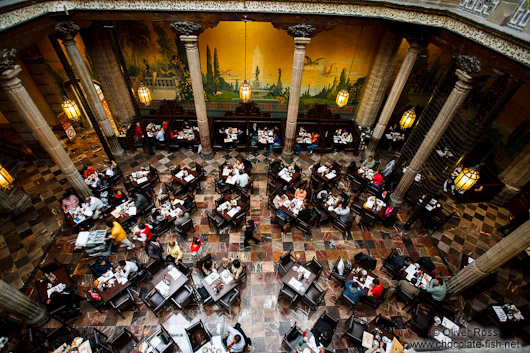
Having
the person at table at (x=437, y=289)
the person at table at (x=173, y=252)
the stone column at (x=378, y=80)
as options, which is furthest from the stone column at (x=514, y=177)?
the person at table at (x=173, y=252)

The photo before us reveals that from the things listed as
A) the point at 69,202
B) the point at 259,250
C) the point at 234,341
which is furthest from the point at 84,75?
the point at 234,341

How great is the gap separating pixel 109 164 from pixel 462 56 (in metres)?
12.9

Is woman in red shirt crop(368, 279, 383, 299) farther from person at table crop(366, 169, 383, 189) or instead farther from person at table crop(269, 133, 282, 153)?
person at table crop(269, 133, 282, 153)

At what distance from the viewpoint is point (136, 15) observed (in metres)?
8.48

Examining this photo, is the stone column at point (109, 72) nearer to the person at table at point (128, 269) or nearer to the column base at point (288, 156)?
the column base at point (288, 156)

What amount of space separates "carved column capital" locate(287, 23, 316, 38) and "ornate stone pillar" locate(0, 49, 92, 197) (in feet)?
26.4

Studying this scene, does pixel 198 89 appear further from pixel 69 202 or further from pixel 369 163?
pixel 369 163

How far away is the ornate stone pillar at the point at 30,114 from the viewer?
6.74 metres

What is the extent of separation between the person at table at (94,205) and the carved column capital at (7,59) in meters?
4.43

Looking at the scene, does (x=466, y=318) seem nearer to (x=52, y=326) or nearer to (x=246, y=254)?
(x=246, y=254)

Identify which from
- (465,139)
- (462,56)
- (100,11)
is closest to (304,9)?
(462,56)

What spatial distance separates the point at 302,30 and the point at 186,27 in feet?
13.0

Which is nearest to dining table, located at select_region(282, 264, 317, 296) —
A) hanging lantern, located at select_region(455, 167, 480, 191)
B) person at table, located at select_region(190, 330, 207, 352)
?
person at table, located at select_region(190, 330, 207, 352)

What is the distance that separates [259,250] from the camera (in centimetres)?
890
